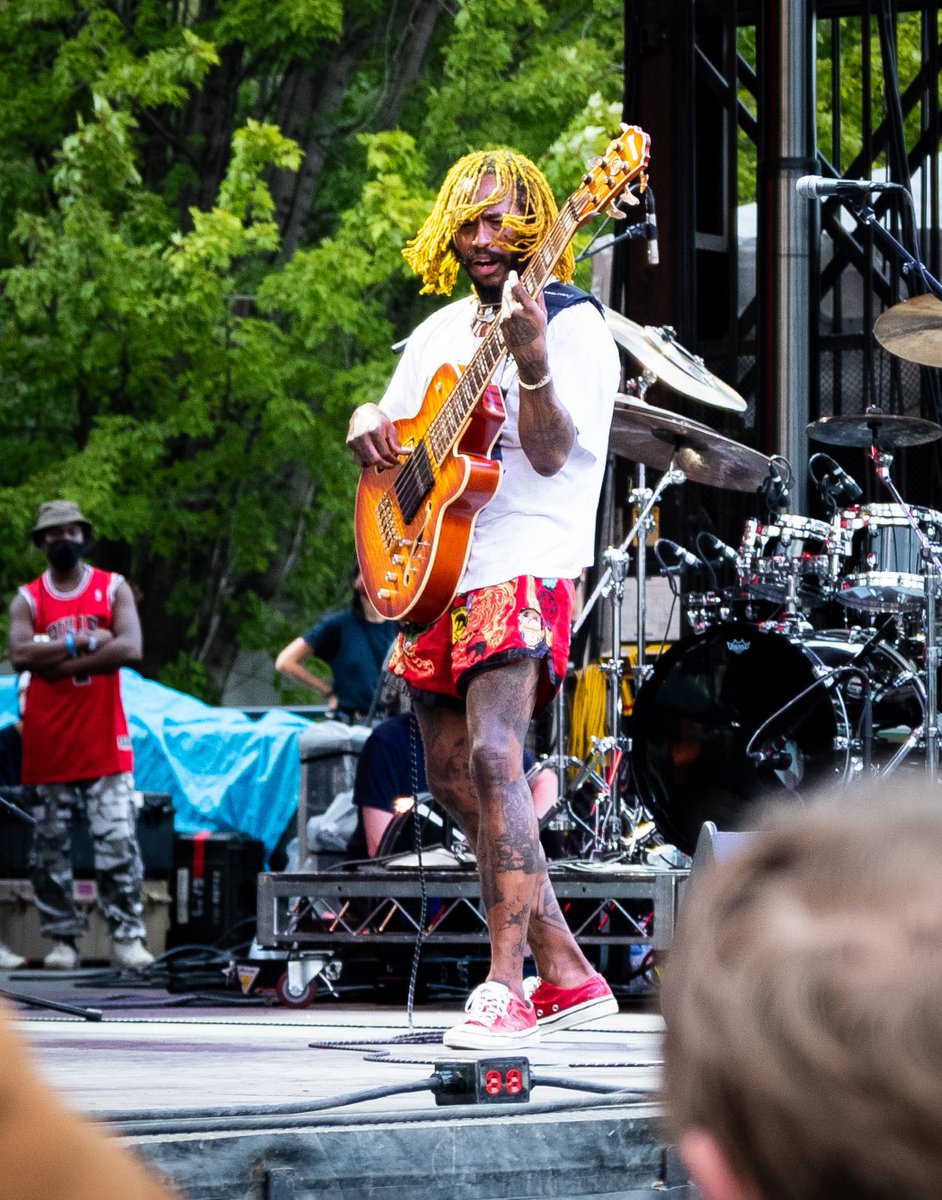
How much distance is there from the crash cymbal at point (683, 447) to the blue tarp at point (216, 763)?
4.04m

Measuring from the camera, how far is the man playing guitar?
407 centimetres

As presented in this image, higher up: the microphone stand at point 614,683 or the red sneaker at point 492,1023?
the microphone stand at point 614,683

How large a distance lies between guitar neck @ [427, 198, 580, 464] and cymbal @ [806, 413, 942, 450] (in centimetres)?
357

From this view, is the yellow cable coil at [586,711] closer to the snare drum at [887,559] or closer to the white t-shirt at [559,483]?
the snare drum at [887,559]

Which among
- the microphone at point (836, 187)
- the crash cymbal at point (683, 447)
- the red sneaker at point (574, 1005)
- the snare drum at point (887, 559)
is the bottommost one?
the red sneaker at point (574, 1005)

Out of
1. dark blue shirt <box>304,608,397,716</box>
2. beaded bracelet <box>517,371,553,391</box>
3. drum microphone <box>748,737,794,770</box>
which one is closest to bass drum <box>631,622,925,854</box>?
drum microphone <box>748,737,794,770</box>

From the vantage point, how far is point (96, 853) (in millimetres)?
9172

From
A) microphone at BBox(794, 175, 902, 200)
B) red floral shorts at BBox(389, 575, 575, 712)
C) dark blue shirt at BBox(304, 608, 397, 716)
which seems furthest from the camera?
dark blue shirt at BBox(304, 608, 397, 716)

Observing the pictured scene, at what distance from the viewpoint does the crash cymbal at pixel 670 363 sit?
7.34 meters

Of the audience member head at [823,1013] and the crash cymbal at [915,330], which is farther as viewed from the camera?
the crash cymbal at [915,330]

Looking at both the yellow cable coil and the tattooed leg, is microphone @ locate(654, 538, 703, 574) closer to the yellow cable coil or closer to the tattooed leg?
the yellow cable coil

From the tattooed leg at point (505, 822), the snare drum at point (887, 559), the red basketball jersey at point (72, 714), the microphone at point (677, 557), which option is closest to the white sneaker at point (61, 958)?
the red basketball jersey at point (72, 714)

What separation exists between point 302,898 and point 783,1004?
6437 mm

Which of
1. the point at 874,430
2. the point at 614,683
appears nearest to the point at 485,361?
the point at 614,683
